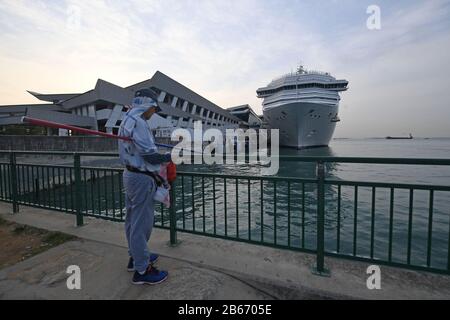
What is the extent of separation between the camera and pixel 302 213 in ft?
10.6

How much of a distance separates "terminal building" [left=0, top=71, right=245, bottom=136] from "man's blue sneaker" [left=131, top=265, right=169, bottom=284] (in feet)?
59.7

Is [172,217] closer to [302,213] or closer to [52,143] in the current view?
[302,213]

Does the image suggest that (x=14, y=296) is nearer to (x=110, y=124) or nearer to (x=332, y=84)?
(x=110, y=124)

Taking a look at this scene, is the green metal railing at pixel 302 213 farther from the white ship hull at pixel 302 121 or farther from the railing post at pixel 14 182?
the white ship hull at pixel 302 121

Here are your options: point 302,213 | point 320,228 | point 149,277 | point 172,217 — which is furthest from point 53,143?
point 320,228

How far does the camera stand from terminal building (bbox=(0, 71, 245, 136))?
3088 cm

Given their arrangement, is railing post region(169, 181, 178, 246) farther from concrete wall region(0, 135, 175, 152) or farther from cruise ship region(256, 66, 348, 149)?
cruise ship region(256, 66, 348, 149)

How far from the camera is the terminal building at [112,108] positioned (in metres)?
30.9

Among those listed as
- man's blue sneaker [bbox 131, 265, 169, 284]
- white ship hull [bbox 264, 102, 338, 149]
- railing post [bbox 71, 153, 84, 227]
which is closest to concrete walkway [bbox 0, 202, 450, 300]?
man's blue sneaker [bbox 131, 265, 169, 284]

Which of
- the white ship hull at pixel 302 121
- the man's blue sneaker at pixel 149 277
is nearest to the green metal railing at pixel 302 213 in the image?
the man's blue sneaker at pixel 149 277

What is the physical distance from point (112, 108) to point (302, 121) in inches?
1033

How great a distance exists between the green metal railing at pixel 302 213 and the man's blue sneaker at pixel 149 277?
2.66 feet
